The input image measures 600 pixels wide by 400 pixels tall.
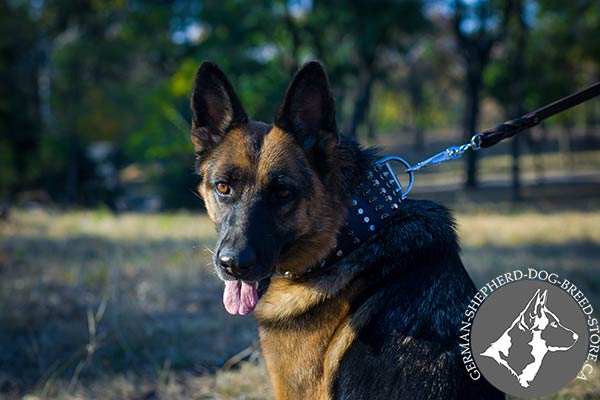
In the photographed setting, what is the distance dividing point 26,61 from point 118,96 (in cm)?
477

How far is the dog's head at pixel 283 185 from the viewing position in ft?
9.55

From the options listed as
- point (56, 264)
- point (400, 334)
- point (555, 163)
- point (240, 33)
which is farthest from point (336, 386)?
point (555, 163)

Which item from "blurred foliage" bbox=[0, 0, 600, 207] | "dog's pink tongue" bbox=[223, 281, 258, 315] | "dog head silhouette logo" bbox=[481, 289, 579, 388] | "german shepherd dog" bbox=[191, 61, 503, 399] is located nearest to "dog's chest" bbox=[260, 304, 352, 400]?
"german shepherd dog" bbox=[191, 61, 503, 399]

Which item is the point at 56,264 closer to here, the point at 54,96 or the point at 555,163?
the point at 54,96

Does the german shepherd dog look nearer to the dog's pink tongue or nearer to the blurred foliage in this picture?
the dog's pink tongue

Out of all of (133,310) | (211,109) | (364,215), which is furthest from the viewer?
(133,310)

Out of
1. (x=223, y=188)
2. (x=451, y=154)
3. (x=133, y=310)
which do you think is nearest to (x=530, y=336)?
(x=451, y=154)

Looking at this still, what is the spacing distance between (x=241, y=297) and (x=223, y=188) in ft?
2.03

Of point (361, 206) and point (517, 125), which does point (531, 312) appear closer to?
point (361, 206)

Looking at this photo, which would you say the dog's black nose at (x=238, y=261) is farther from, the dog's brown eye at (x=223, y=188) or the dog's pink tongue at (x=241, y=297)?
the dog's brown eye at (x=223, y=188)

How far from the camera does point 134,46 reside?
90.0 feet

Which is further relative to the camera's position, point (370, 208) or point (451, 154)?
point (451, 154)

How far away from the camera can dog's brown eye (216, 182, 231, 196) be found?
3.05 metres

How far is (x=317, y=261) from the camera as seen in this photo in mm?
3018
